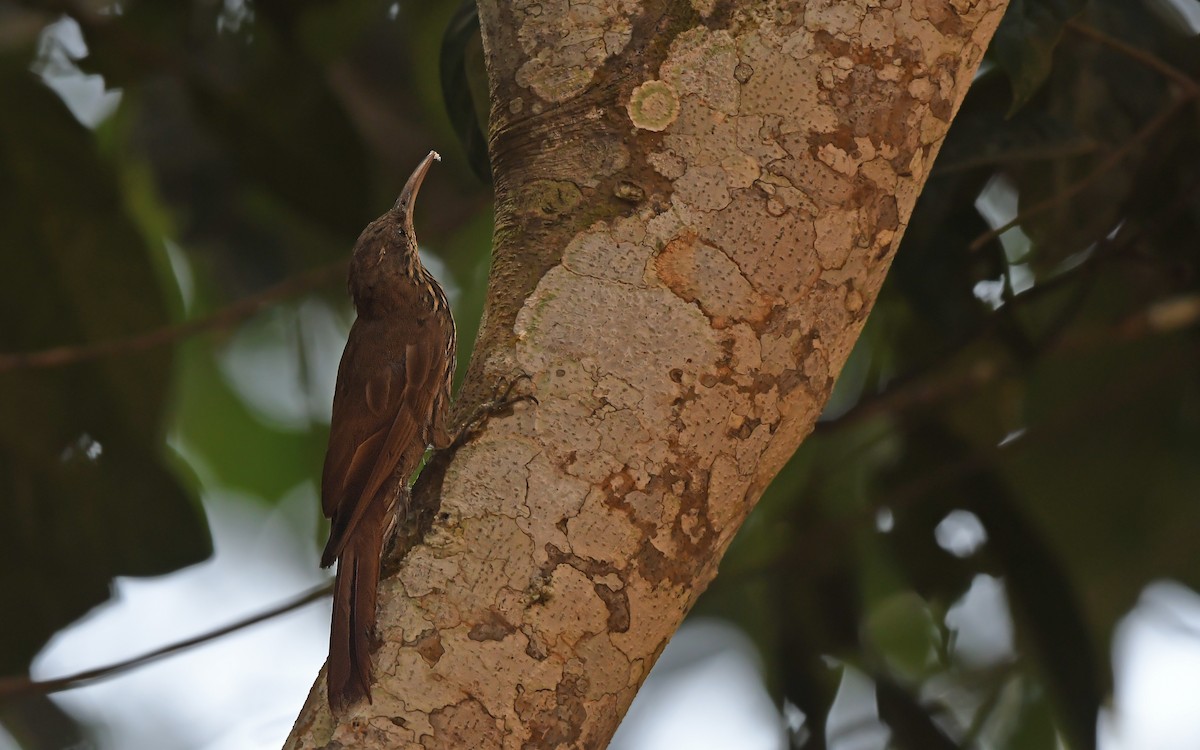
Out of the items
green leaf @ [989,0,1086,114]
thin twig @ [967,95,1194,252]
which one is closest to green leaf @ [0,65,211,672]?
thin twig @ [967,95,1194,252]

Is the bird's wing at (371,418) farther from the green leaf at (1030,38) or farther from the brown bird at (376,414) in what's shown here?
the green leaf at (1030,38)

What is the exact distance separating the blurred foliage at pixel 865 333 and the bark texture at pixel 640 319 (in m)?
0.89

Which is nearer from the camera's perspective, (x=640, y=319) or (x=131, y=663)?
(x=640, y=319)

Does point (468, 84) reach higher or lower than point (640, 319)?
higher

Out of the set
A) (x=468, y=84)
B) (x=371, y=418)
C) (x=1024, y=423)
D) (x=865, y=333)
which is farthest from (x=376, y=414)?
(x=1024, y=423)

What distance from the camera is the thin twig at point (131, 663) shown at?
2.68 m

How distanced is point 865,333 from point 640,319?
8.37 feet

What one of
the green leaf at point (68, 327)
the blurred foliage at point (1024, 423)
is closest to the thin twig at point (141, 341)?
the green leaf at point (68, 327)

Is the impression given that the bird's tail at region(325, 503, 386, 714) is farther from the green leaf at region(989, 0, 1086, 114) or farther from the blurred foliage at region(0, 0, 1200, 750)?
the green leaf at region(989, 0, 1086, 114)

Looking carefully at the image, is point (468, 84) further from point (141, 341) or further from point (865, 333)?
point (865, 333)

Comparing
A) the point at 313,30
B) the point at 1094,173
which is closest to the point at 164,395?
the point at 313,30

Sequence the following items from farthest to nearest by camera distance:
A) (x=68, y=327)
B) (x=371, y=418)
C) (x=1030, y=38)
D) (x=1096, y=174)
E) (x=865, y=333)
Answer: (x=865, y=333), (x=68, y=327), (x=1096, y=174), (x=371, y=418), (x=1030, y=38)

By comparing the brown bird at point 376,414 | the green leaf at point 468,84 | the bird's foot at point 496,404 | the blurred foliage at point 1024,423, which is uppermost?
the green leaf at point 468,84

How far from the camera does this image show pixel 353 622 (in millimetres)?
1770
